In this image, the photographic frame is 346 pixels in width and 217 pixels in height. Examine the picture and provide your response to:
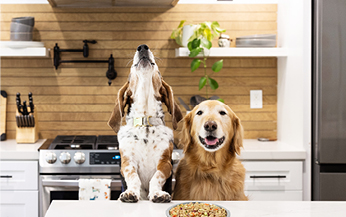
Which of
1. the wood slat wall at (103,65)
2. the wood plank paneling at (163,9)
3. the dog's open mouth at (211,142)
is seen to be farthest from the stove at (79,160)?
the dog's open mouth at (211,142)

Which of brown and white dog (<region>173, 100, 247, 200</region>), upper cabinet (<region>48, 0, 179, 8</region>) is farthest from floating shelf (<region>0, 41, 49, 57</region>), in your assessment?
brown and white dog (<region>173, 100, 247, 200</region>)

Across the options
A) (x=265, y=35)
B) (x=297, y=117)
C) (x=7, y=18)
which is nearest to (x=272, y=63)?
(x=265, y=35)

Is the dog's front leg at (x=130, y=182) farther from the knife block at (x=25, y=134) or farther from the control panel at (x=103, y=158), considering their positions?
the knife block at (x=25, y=134)

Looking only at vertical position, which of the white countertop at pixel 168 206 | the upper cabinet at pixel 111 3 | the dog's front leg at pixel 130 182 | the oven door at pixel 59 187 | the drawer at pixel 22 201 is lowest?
the drawer at pixel 22 201

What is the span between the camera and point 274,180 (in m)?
2.55

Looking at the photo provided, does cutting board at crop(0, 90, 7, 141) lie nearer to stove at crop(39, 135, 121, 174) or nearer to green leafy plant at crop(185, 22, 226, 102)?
stove at crop(39, 135, 121, 174)

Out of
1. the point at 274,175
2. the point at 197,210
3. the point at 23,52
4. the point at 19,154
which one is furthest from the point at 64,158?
the point at 197,210

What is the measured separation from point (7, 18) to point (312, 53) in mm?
2501

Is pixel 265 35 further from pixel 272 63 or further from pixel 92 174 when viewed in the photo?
pixel 92 174

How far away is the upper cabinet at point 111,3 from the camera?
2.81 metres

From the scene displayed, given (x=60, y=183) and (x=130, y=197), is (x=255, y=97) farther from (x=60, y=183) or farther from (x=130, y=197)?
(x=130, y=197)

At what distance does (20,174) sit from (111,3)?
59.3 inches

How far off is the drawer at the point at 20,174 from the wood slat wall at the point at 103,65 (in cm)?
63

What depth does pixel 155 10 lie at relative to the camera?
3.10 metres
